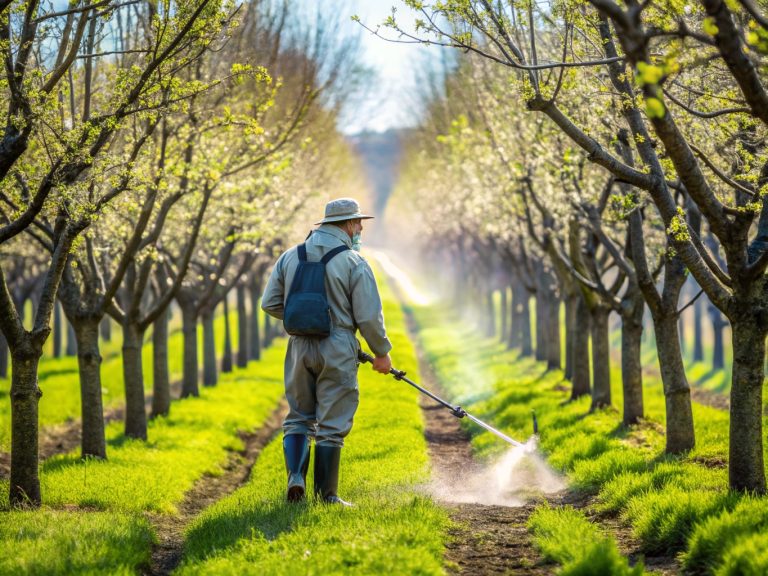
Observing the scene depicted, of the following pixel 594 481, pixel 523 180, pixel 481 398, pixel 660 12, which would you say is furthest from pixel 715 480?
pixel 481 398

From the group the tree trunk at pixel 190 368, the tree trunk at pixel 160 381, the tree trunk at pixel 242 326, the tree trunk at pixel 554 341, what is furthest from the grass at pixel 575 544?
the tree trunk at pixel 242 326

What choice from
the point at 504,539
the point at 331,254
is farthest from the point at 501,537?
the point at 331,254

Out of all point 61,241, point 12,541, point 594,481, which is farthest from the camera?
point 594,481

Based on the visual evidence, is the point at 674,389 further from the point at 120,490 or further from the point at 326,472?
the point at 120,490

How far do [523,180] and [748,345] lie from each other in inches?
397

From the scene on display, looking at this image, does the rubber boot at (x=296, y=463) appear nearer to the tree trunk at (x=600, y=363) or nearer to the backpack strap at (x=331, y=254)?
the backpack strap at (x=331, y=254)

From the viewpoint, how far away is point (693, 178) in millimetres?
7285

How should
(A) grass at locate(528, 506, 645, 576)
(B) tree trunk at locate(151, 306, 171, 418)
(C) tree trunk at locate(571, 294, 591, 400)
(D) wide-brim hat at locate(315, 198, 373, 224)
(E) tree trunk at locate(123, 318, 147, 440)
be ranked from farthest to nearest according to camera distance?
(C) tree trunk at locate(571, 294, 591, 400)
(B) tree trunk at locate(151, 306, 171, 418)
(E) tree trunk at locate(123, 318, 147, 440)
(D) wide-brim hat at locate(315, 198, 373, 224)
(A) grass at locate(528, 506, 645, 576)

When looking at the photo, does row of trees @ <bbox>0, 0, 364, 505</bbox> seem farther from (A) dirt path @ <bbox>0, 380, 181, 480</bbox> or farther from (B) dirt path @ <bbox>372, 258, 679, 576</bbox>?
(B) dirt path @ <bbox>372, 258, 679, 576</bbox>

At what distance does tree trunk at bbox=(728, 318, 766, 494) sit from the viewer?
Result: 8109 mm

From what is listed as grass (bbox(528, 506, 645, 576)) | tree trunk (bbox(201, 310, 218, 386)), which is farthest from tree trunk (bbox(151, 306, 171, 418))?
grass (bbox(528, 506, 645, 576))

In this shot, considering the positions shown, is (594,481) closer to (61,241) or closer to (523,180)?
(61,241)

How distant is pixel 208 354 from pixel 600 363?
38.4 feet

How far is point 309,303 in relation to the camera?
798 cm
